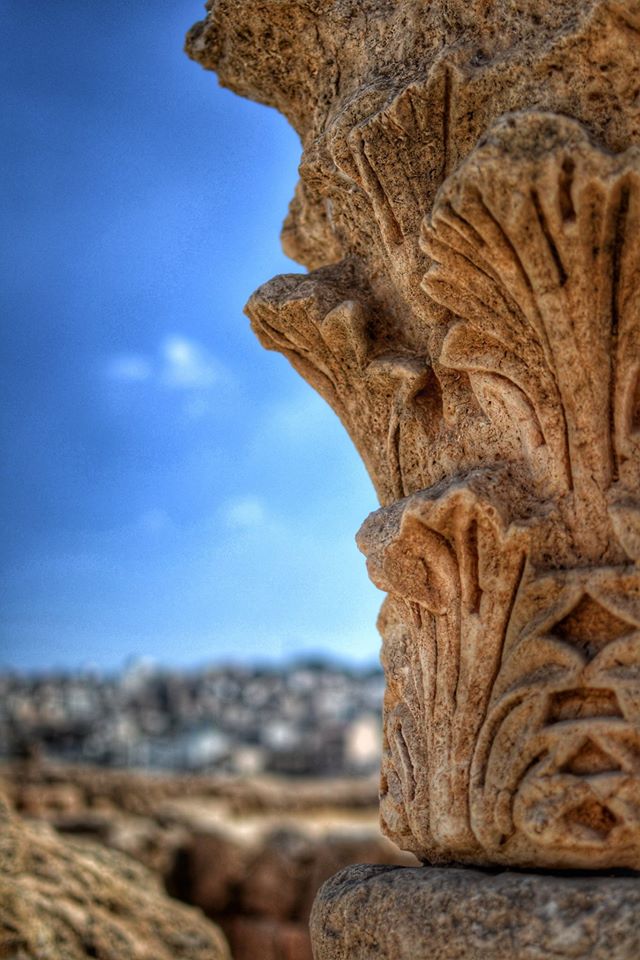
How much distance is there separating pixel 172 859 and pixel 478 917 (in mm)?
6788

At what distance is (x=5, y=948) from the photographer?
11.7 ft

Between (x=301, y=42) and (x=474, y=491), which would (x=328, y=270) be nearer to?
(x=301, y=42)

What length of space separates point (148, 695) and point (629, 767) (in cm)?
4096

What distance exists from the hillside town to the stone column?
12.1m

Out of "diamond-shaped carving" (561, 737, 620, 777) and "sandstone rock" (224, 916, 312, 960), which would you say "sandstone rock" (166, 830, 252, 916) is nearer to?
"sandstone rock" (224, 916, 312, 960)

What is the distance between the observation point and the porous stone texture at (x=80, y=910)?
147 inches

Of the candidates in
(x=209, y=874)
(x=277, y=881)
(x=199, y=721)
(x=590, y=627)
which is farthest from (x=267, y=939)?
(x=199, y=721)

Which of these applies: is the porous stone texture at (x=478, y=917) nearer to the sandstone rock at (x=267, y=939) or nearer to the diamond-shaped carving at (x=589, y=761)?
the diamond-shaped carving at (x=589, y=761)

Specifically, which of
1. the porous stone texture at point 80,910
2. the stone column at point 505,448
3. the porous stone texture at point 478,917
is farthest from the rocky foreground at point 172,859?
the stone column at point 505,448

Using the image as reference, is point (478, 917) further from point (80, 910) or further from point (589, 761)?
point (80, 910)

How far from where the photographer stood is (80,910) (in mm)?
4168

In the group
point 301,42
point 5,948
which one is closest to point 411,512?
point 301,42

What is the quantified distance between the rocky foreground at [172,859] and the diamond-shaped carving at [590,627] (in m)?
2.73

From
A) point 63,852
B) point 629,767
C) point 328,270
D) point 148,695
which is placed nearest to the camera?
point 629,767
